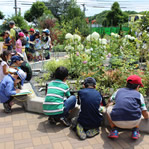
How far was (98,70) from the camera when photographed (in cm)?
442

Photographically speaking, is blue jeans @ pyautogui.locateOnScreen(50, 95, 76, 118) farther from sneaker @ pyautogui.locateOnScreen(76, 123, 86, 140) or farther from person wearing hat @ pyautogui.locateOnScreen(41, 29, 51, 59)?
person wearing hat @ pyautogui.locateOnScreen(41, 29, 51, 59)

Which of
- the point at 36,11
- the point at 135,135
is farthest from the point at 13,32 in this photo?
the point at 36,11

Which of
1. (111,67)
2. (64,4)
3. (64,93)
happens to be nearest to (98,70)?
(111,67)

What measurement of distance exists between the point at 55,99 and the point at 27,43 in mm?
5636

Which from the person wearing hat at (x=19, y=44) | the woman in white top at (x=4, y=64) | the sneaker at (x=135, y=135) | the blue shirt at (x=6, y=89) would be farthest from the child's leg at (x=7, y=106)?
the person wearing hat at (x=19, y=44)

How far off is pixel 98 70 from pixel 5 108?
2172 mm

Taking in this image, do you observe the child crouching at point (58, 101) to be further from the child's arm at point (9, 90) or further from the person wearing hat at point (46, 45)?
the person wearing hat at point (46, 45)

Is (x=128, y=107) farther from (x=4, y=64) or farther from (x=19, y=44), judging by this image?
(x=19, y=44)

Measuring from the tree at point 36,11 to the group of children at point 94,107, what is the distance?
50770 mm

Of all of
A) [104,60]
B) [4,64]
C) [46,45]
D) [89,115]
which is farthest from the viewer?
[46,45]

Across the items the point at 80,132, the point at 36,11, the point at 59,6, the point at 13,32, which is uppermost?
the point at 59,6

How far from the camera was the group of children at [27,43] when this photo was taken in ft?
23.5

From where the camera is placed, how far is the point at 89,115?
3.07 metres

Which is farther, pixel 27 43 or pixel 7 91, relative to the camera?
pixel 27 43
